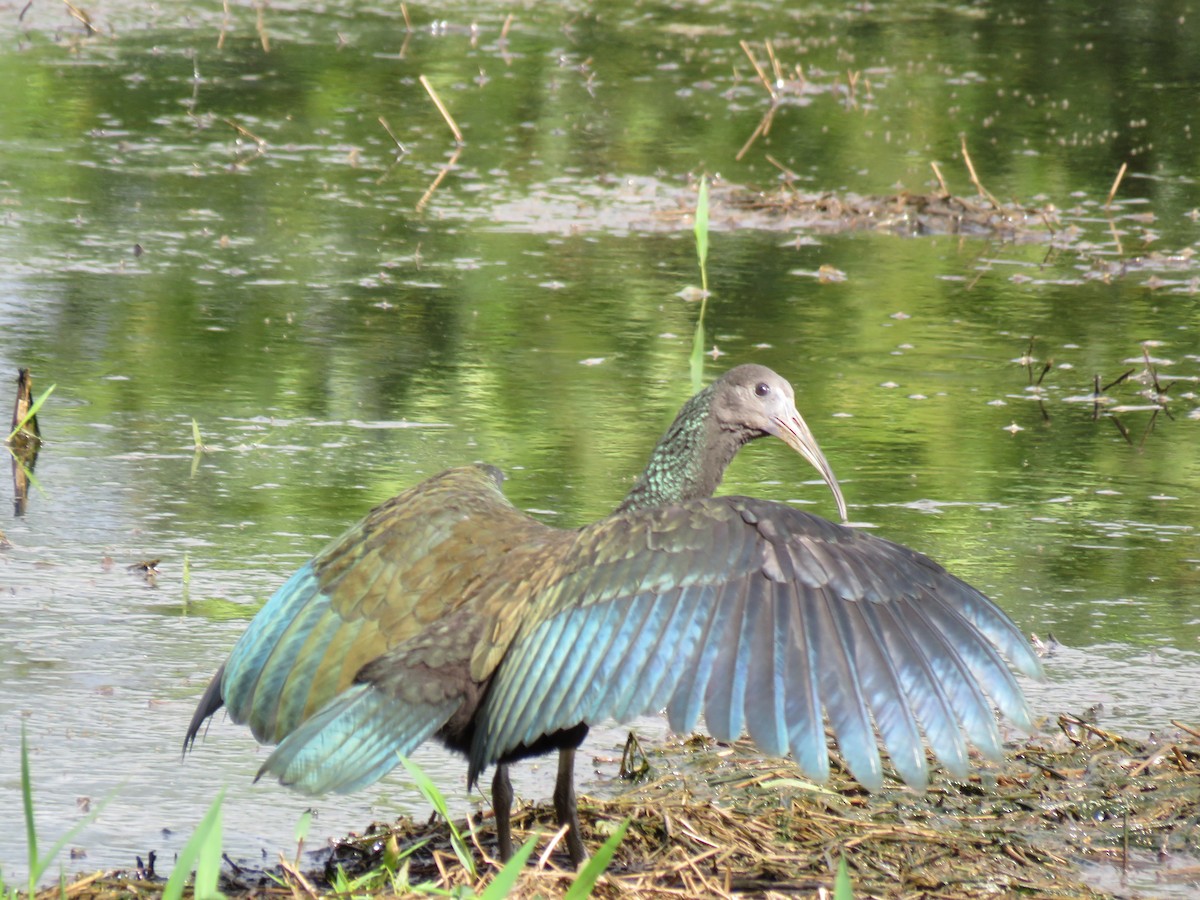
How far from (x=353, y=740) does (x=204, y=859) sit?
0.61 metres

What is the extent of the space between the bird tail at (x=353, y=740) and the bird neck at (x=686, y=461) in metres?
1.10

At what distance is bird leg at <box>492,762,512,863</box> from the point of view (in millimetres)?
4250

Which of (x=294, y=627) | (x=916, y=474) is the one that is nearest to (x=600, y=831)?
(x=294, y=627)

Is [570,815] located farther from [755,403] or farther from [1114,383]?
[1114,383]

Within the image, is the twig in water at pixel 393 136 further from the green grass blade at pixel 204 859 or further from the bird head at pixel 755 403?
the green grass blade at pixel 204 859

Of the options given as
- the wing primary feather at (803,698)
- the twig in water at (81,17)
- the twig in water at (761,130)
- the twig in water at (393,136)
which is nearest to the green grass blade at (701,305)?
the twig in water at (761,130)

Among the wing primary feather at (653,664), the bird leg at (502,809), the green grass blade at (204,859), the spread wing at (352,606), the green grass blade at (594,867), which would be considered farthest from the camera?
the bird leg at (502,809)

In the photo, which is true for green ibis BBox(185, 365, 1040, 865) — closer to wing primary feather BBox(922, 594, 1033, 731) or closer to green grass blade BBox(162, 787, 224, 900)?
wing primary feather BBox(922, 594, 1033, 731)

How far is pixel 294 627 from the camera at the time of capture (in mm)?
4234

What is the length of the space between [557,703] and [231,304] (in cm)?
564

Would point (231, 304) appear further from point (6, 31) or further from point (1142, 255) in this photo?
point (6, 31)

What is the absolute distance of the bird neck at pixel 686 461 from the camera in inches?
192

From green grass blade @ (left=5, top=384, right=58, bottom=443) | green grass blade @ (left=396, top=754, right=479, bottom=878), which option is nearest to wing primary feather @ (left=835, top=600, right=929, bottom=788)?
green grass blade @ (left=396, top=754, right=479, bottom=878)

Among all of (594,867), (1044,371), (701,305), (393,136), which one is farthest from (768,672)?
(393,136)
